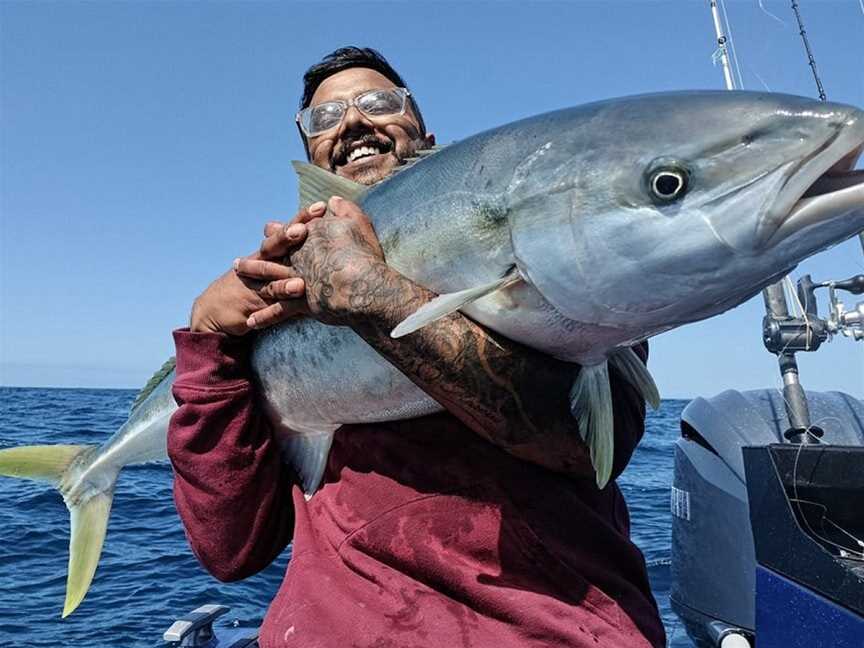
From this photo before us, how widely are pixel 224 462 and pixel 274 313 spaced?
602mm

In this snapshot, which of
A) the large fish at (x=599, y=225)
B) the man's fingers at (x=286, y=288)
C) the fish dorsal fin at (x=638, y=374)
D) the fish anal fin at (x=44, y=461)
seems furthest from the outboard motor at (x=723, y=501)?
the fish anal fin at (x=44, y=461)

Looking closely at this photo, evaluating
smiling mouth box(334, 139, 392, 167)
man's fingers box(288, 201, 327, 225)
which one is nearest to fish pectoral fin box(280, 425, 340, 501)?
man's fingers box(288, 201, 327, 225)

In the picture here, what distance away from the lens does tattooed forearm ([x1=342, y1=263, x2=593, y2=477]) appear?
180cm

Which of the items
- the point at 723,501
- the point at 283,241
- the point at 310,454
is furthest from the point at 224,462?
the point at 723,501

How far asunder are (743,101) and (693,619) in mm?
3059

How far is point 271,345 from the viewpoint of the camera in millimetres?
2410

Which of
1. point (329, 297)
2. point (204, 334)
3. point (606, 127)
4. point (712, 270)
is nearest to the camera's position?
point (712, 270)

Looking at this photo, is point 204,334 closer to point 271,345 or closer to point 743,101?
point 271,345

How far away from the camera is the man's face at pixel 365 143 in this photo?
299 centimetres

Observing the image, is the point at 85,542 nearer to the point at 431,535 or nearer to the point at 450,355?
the point at 431,535

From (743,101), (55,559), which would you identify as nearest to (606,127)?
(743,101)

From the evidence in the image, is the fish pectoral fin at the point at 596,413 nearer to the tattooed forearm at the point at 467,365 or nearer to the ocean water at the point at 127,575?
the tattooed forearm at the point at 467,365

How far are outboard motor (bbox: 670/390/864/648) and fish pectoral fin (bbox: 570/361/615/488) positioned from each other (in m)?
1.97

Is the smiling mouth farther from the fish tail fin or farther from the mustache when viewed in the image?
the fish tail fin
